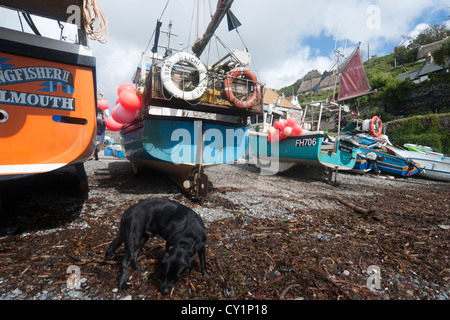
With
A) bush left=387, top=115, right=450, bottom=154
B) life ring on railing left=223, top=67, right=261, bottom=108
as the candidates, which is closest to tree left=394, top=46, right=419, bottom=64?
bush left=387, top=115, right=450, bottom=154

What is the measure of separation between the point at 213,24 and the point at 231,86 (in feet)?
17.9

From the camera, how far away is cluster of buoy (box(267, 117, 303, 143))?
9.02 meters

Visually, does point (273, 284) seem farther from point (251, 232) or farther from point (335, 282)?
point (251, 232)

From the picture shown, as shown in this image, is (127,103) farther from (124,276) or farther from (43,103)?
(124,276)

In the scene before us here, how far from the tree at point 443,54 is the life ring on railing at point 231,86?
27.8 metres

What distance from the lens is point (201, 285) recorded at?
2.03 metres

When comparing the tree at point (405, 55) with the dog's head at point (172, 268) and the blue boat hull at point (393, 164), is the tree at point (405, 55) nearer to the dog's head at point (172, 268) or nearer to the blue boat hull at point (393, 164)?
the blue boat hull at point (393, 164)

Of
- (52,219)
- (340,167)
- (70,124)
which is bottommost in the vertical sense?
(52,219)

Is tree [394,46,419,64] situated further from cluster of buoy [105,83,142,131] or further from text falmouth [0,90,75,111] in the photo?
text falmouth [0,90,75,111]

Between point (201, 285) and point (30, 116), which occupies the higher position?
point (30, 116)

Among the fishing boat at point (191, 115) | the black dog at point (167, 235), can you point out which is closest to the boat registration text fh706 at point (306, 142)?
the fishing boat at point (191, 115)

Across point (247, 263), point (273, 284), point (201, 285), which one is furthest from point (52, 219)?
point (273, 284)

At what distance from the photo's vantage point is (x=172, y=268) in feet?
6.08
